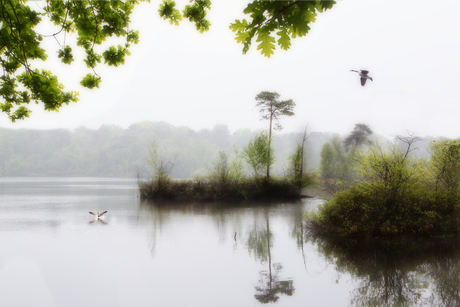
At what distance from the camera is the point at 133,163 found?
93.4 m

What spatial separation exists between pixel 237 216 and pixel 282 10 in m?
16.9

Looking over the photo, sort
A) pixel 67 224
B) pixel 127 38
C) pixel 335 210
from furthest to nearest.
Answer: pixel 67 224, pixel 335 210, pixel 127 38

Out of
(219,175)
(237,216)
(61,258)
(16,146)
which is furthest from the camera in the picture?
(16,146)

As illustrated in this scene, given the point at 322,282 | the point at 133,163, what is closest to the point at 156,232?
the point at 322,282

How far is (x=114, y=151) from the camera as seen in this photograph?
97625mm

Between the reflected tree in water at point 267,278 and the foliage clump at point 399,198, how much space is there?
9.71ft

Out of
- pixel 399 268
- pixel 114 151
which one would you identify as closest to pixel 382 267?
pixel 399 268

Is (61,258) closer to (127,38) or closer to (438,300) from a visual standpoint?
(127,38)

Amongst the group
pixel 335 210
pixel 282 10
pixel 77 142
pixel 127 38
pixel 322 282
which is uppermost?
pixel 77 142

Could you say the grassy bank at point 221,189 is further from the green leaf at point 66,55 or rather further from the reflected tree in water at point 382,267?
the green leaf at point 66,55

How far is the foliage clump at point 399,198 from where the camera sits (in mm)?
11656

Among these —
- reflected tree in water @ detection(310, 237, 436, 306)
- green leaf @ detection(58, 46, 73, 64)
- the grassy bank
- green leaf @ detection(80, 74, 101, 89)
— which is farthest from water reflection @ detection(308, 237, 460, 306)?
the grassy bank

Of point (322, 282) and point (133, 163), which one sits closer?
point (322, 282)

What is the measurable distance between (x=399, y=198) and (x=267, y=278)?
631cm
